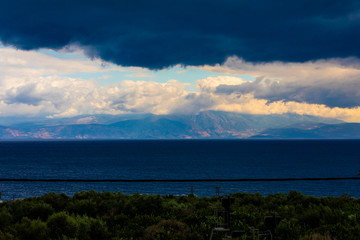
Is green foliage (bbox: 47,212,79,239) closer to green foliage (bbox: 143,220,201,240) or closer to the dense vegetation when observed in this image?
the dense vegetation

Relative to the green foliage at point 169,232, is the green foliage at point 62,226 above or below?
above

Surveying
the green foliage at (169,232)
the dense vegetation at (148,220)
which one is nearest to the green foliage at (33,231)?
the dense vegetation at (148,220)

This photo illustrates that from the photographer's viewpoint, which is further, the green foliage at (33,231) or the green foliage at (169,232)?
the green foliage at (169,232)

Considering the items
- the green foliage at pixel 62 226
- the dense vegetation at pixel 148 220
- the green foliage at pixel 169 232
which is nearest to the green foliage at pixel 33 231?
the dense vegetation at pixel 148 220

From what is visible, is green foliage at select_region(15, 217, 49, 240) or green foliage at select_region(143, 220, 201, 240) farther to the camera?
green foliage at select_region(143, 220, 201, 240)

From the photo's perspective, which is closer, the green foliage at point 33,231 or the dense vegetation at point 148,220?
the green foliage at point 33,231

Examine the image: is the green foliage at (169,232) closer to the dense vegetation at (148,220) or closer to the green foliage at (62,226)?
the dense vegetation at (148,220)

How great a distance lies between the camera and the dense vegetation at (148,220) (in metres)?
10.6

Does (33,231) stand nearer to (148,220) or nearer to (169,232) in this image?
(169,232)

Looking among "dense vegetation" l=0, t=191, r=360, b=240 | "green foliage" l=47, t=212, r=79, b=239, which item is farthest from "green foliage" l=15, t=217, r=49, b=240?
"green foliage" l=47, t=212, r=79, b=239

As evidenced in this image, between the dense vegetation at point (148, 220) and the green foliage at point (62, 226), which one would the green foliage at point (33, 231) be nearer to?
the dense vegetation at point (148, 220)

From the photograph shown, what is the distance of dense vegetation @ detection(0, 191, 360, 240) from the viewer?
34.7ft

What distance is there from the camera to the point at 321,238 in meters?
9.54

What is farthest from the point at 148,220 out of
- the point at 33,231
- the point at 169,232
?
the point at 33,231
